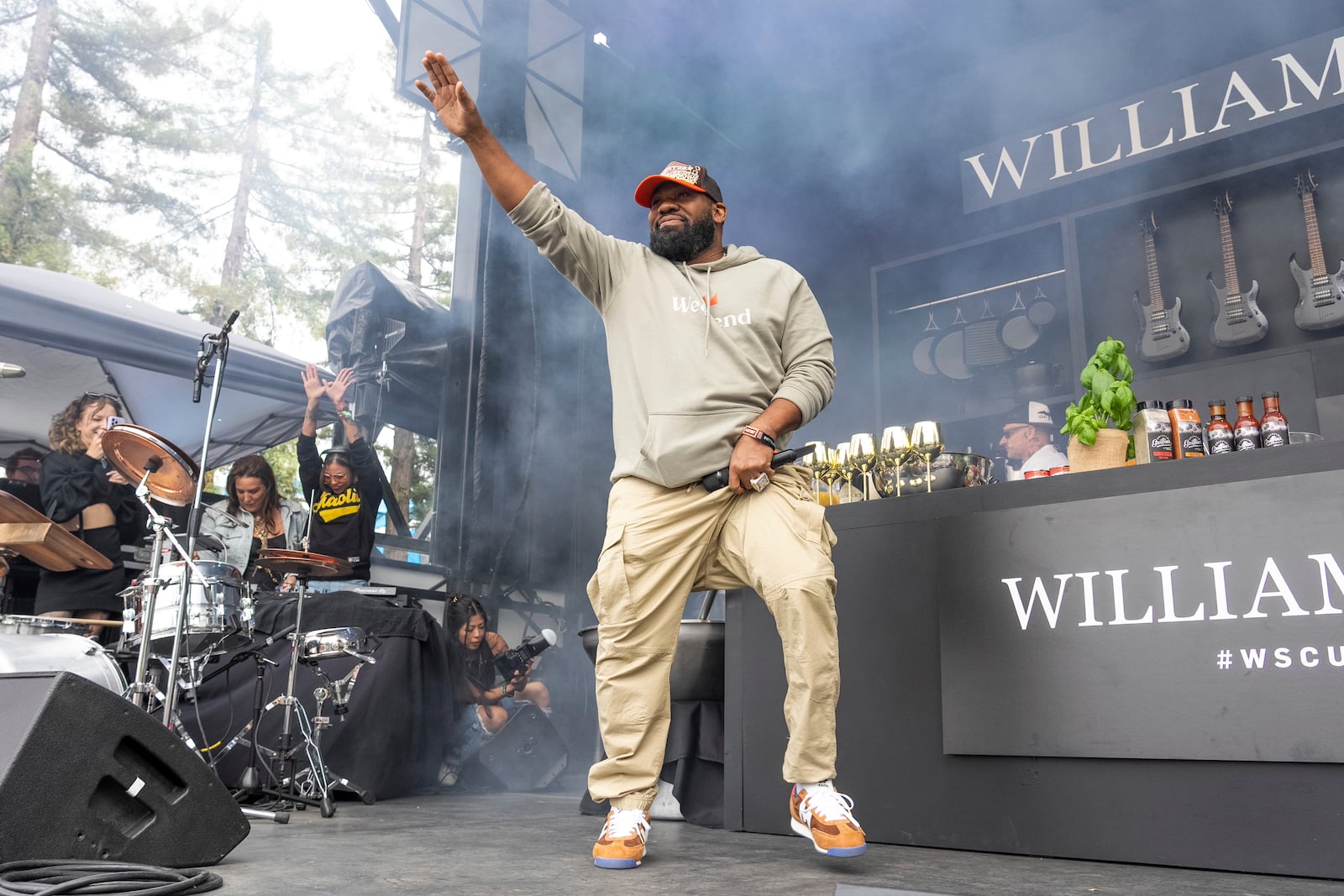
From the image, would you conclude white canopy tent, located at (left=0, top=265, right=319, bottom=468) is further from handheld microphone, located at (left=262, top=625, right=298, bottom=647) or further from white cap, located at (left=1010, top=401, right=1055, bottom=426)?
white cap, located at (left=1010, top=401, right=1055, bottom=426)

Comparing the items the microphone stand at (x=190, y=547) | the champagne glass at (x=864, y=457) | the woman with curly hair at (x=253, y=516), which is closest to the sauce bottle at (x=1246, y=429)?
the champagne glass at (x=864, y=457)

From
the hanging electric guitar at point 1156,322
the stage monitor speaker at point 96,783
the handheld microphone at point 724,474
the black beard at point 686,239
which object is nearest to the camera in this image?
the stage monitor speaker at point 96,783

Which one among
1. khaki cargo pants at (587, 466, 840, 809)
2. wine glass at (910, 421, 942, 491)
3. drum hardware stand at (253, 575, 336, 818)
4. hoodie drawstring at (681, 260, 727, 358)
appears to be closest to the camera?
khaki cargo pants at (587, 466, 840, 809)

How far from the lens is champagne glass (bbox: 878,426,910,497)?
233 cm

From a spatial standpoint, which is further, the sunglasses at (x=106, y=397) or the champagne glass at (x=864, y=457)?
the sunglasses at (x=106, y=397)

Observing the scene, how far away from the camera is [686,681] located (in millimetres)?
2670

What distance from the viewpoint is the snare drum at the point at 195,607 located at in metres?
2.80

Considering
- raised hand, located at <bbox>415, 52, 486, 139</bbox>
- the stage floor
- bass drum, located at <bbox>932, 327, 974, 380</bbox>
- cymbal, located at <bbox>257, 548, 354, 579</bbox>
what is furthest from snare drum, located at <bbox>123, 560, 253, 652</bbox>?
bass drum, located at <bbox>932, 327, 974, 380</bbox>

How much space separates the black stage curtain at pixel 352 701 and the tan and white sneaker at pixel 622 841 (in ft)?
7.07

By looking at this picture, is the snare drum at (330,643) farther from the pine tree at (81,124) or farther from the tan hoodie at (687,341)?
the pine tree at (81,124)

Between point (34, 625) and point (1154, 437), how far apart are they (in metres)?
3.05

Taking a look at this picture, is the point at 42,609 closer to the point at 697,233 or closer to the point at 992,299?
the point at 697,233

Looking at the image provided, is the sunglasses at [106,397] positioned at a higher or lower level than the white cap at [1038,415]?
lower

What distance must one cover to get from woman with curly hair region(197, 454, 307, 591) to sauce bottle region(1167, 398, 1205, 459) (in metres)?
3.74
